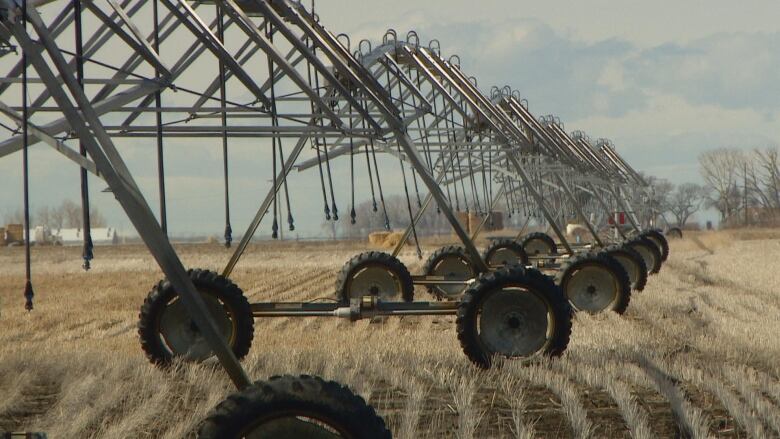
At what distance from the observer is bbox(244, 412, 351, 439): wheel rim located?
5074 mm

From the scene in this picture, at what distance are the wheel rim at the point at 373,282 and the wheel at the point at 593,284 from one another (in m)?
2.37

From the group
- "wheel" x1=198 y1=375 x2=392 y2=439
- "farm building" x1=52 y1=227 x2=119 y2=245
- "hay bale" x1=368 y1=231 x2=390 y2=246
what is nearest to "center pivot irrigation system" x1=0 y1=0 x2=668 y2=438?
"wheel" x1=198 y1=375 x2=392 y2=439

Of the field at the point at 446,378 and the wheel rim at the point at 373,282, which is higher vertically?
the wheel rim at the point at 373,282

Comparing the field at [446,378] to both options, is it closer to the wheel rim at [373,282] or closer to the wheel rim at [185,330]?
the wheel rim at [185,330]

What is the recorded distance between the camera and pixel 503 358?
32.5ft

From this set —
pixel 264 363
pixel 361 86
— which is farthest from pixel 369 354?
pixel 361 86

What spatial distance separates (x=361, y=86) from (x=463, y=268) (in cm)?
783

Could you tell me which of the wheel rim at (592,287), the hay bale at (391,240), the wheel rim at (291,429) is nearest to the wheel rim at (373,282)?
the wheel rim at (592,287)

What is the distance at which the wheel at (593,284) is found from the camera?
1452 cm

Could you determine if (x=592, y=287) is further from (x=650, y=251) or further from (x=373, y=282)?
(x=650, y=251)

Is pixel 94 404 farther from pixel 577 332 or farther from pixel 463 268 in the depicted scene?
pixel 463 268

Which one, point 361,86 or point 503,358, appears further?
point 361,86

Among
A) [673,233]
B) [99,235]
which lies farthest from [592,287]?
[99,235]

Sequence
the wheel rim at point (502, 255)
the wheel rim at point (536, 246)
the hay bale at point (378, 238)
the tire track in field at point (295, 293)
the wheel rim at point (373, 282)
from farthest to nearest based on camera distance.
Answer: the hay bale at point (378, 238) → the wheel rim at point (536, 246) → the wheel rim at point (502, 255) → the wheel rim at point (373, 282) → the tire track in field at point (295, 293)
